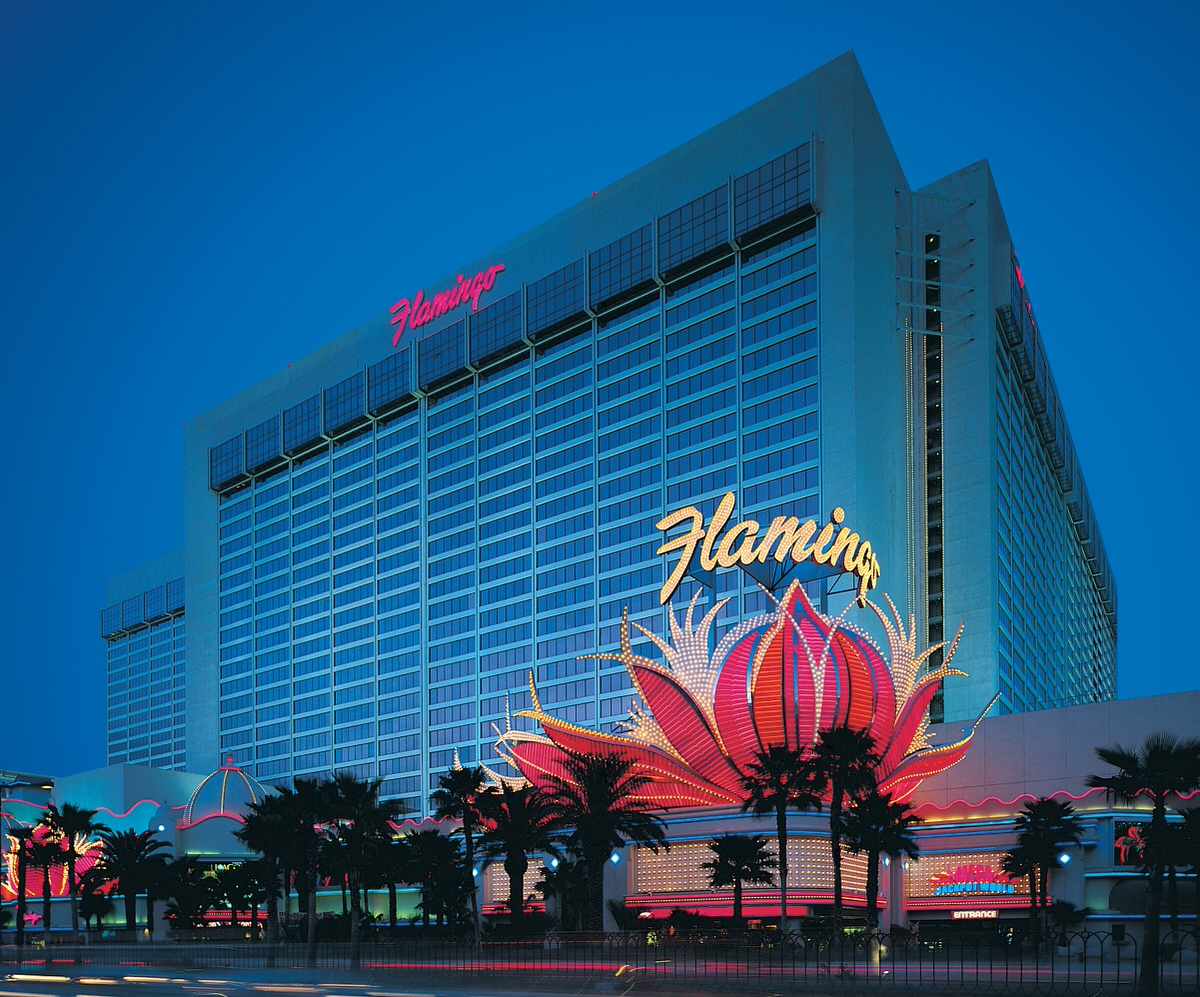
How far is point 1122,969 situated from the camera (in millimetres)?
43719

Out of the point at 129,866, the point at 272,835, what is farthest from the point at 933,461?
the point at 129,866

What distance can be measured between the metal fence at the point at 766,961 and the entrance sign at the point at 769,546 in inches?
948

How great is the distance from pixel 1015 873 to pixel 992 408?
52198 mm

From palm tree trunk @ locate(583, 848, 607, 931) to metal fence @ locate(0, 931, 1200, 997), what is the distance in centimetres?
651

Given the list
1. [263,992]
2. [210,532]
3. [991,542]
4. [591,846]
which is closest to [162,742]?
[210,532]

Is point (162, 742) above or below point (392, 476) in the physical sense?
below

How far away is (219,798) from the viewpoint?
383 feet

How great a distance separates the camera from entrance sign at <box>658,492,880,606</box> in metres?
73.8

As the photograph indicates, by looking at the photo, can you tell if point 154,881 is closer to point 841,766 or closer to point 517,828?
point 517,828

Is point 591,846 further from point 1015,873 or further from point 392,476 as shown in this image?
point 392,476

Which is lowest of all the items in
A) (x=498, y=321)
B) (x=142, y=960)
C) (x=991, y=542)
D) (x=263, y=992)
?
(x=142, y=960)

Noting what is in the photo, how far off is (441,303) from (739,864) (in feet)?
264

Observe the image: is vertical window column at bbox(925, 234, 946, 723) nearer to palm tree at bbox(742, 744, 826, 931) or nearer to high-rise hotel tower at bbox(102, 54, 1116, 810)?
high-rise hotel tower at bbox(102, 54, 1116, 810)

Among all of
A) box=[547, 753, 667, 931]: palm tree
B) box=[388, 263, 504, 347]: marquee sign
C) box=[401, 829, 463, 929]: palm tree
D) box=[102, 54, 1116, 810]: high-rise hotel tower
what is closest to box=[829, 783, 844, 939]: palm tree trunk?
box=[547, 753, 667, 931]: palm tree
